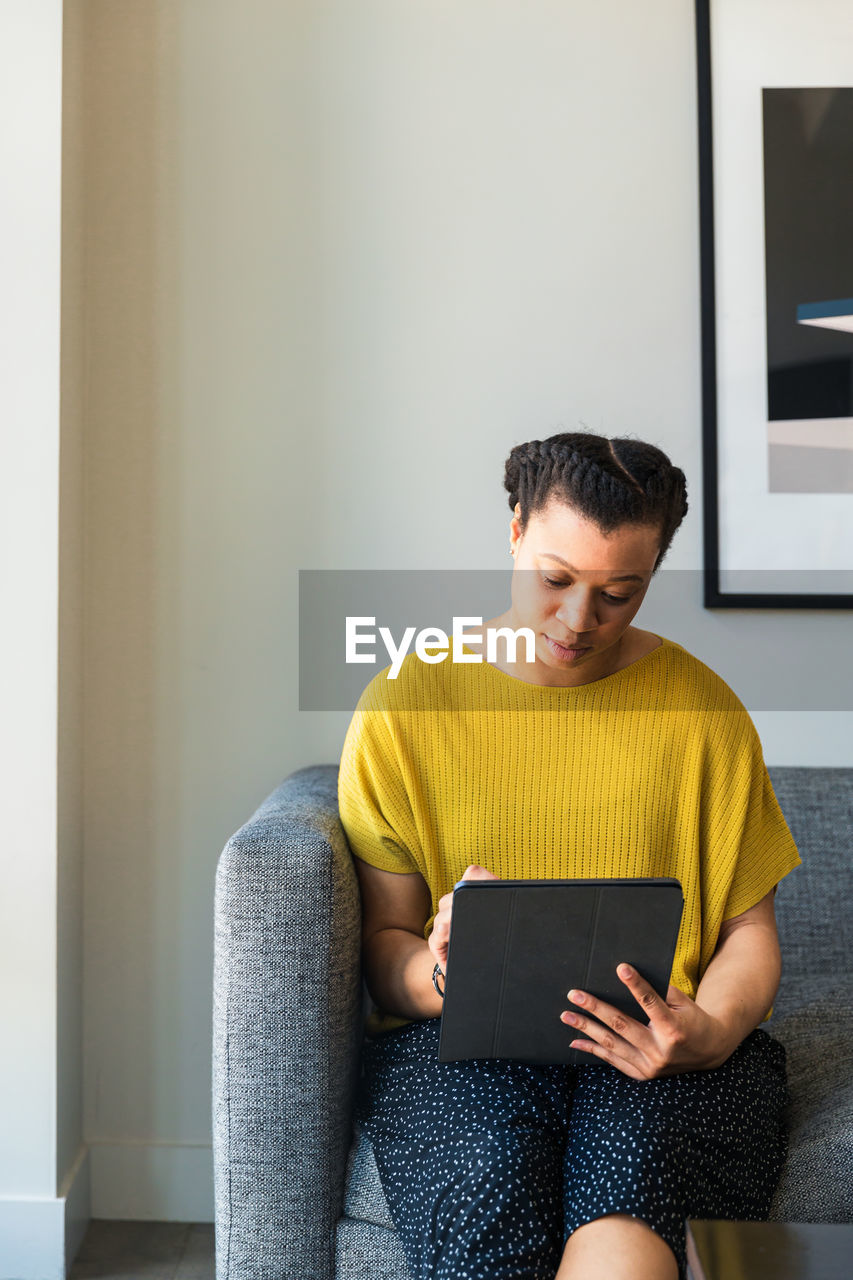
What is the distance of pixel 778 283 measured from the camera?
71.8 inches

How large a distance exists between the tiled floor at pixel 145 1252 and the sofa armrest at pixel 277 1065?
0.54 metres

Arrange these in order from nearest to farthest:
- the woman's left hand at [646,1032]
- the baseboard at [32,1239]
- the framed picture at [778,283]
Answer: the woman's left hand at [646,1032] → the baseboard at [32,1239] → the framed picture at [778,283]

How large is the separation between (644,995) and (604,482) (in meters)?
0.55

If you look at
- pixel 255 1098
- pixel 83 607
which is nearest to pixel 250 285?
pixel 83 607

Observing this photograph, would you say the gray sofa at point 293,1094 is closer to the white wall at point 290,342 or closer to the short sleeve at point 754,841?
the short sleeve at point 754,841

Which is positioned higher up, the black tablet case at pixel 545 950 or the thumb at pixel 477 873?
the thumb at pixel 477 873

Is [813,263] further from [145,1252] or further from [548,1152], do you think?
[145,1252]

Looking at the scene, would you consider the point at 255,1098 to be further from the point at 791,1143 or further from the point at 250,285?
the point at 250,285

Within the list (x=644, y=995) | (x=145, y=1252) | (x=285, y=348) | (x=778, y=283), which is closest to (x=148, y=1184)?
(x=145, y=1252)

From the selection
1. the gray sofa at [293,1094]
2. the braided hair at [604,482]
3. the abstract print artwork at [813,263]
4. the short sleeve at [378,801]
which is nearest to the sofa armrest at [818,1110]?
the gray sofa at [293,1094]

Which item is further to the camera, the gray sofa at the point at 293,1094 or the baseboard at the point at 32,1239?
the baseboard at the point at 32,1239

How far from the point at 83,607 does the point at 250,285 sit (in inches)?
24.1

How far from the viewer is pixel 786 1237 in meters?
0.77

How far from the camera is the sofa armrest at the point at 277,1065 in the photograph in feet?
3.86
